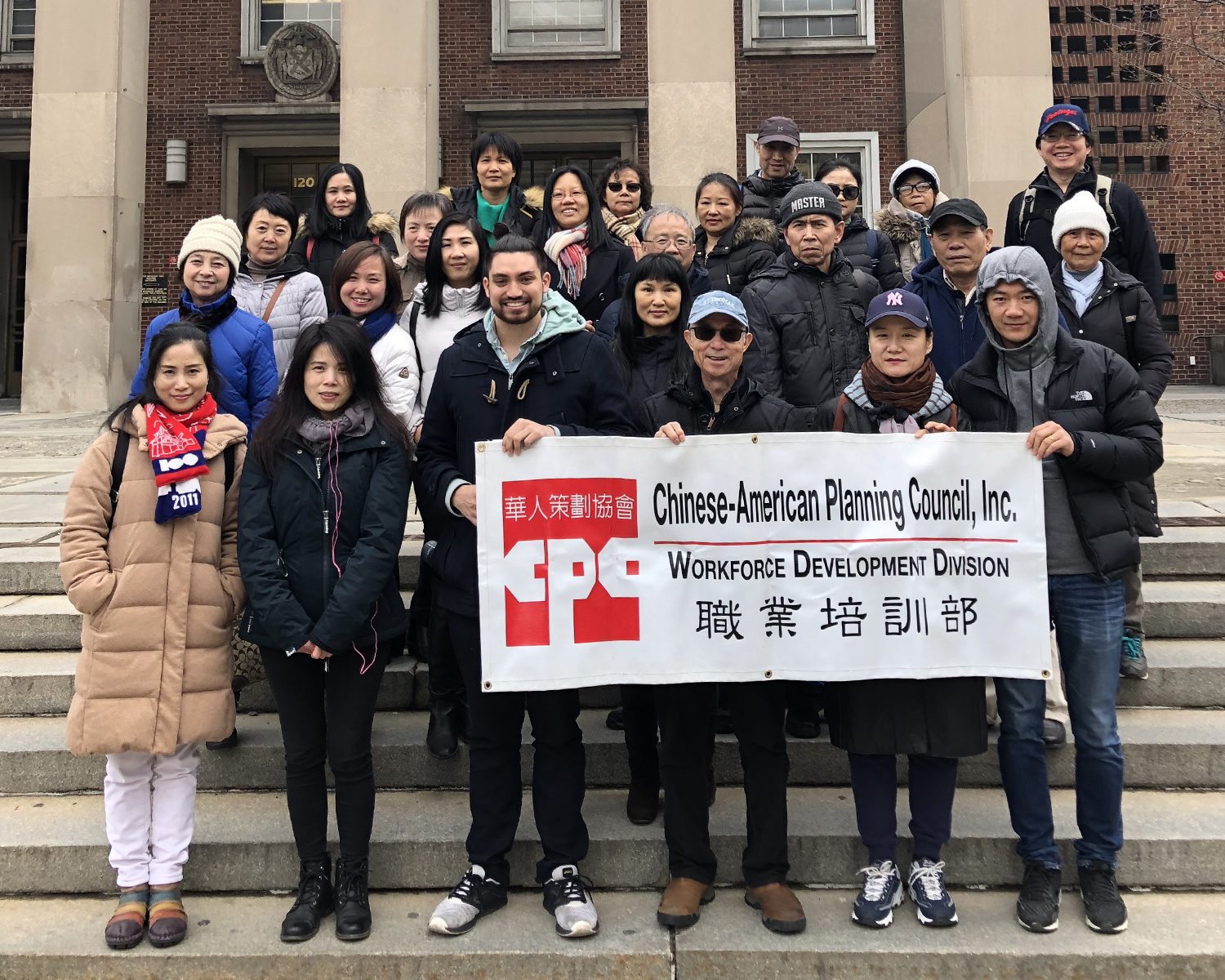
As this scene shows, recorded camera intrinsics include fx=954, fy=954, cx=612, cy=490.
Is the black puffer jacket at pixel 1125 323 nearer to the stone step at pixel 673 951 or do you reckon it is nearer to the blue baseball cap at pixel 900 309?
the blue baseball cap at pixel 900 309

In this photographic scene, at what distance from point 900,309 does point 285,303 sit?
10.1 feet

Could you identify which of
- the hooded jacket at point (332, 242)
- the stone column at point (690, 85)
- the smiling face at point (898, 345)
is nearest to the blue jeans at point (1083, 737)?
the smiling face at point (898, 345)

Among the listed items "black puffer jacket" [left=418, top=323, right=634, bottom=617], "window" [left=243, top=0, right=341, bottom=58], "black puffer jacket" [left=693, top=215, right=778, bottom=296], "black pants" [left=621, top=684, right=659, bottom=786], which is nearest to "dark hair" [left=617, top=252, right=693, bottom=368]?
"black puffer jacket" [left=418, top=323, right=634, bottom=617]

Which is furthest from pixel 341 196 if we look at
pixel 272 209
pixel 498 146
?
pixel 498 146

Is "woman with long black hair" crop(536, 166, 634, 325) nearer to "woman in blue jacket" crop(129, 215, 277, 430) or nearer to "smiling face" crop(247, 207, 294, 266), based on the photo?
"smiling face" crop(247, 207, 294, 266)

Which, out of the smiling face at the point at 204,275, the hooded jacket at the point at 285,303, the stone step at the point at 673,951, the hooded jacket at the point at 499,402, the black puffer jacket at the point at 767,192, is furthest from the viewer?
the black puffer jacket at the point at 767,192

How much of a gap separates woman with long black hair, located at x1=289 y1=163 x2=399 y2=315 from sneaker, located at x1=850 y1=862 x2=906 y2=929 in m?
4.15

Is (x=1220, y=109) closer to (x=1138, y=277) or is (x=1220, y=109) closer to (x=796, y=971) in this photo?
(x=1138, y=277)

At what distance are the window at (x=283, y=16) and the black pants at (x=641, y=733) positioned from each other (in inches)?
644

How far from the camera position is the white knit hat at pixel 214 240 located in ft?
13.8

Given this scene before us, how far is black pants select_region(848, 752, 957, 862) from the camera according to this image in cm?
339

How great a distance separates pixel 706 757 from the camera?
11.9ft

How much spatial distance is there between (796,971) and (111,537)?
9.30ft

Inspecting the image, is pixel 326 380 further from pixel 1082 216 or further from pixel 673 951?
pixel 1082 216
